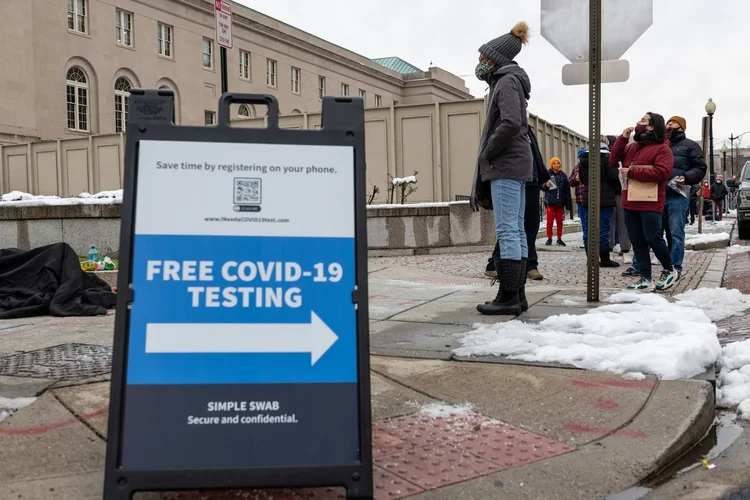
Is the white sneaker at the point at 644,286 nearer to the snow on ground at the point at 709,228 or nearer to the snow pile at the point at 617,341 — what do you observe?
the snow pile at the point at 617,341

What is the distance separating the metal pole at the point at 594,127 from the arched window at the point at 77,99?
3545 cm

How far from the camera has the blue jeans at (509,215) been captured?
554 centimetres

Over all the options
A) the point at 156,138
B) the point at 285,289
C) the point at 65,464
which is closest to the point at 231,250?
the point at 285,289

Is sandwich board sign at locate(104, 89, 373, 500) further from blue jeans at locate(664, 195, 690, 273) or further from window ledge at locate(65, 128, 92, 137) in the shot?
window ledge at locate(65, 128, 92, 137)

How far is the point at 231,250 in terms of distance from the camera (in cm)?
244

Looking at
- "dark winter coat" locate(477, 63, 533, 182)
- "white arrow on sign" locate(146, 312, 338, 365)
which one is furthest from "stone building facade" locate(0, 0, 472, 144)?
"white arrow on sign" locate(146, 312, 338, 365)

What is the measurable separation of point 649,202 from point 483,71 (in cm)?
265

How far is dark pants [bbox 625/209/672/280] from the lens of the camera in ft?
24.1

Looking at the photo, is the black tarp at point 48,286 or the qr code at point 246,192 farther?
the black tarp at point 48,286

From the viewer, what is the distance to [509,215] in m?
5.60

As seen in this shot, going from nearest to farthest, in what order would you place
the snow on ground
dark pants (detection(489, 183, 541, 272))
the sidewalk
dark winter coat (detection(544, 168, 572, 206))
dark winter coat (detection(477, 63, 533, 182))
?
the sidewalk, dark winter coat (detection(477, 63, 533, 182)), dark pants (detection(489, 183, 541, 272)), dark winter coat (detection(544, 168, 572, 206)), the snow on ground

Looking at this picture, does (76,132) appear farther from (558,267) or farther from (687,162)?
(687,162)

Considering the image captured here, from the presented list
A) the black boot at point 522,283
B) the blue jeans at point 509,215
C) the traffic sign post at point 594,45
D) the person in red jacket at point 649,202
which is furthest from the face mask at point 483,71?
the person in red jacket at point 649,202

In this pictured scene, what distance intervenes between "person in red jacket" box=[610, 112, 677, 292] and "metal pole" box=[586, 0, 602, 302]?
119 cm
